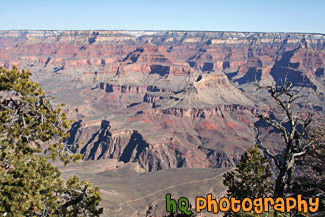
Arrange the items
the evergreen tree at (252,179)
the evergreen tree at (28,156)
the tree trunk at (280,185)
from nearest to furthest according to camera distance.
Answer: the evergreen tree at (28,156)
the tree trunk at (280,185)
the evergreen tree at (252,179)

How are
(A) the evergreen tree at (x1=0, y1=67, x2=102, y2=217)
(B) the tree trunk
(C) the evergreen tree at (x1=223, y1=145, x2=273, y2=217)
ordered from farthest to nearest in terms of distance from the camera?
(C) the evergreen tree at (x1=223, y1=145, x2=273, y2=217), (B) the tree trunk, (A) the evergreen tree at (x1=0, y1=67, x2=102, y2=217)

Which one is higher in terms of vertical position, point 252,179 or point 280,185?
point 252,179

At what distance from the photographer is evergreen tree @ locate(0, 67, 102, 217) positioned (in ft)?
39.9

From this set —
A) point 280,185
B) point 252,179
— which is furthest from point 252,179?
point 280,185

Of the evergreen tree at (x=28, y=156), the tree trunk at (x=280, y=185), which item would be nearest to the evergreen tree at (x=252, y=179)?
the tree trunk at (x=280, y=185)

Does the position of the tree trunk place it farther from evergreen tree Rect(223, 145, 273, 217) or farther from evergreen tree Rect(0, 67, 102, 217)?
evergreen tree Rect(0, 67, 102, 217)

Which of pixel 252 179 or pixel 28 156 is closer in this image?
pixel 28 156

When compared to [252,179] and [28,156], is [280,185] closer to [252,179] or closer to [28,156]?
[252,179]

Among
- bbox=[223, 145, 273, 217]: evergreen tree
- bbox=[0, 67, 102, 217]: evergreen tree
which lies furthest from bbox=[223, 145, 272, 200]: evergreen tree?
bbox=[0, 67, 102, 217]: evergreen tree

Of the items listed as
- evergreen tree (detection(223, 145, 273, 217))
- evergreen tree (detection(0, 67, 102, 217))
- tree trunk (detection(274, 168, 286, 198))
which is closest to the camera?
evergreen tree (detection(0, 67, 102, 217))

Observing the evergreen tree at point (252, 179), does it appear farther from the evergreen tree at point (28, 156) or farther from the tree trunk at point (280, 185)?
the evergreen tree at point (28, 156)

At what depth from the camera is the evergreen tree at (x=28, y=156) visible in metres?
12.1

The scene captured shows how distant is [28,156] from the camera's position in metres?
14.0

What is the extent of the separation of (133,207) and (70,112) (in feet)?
365
